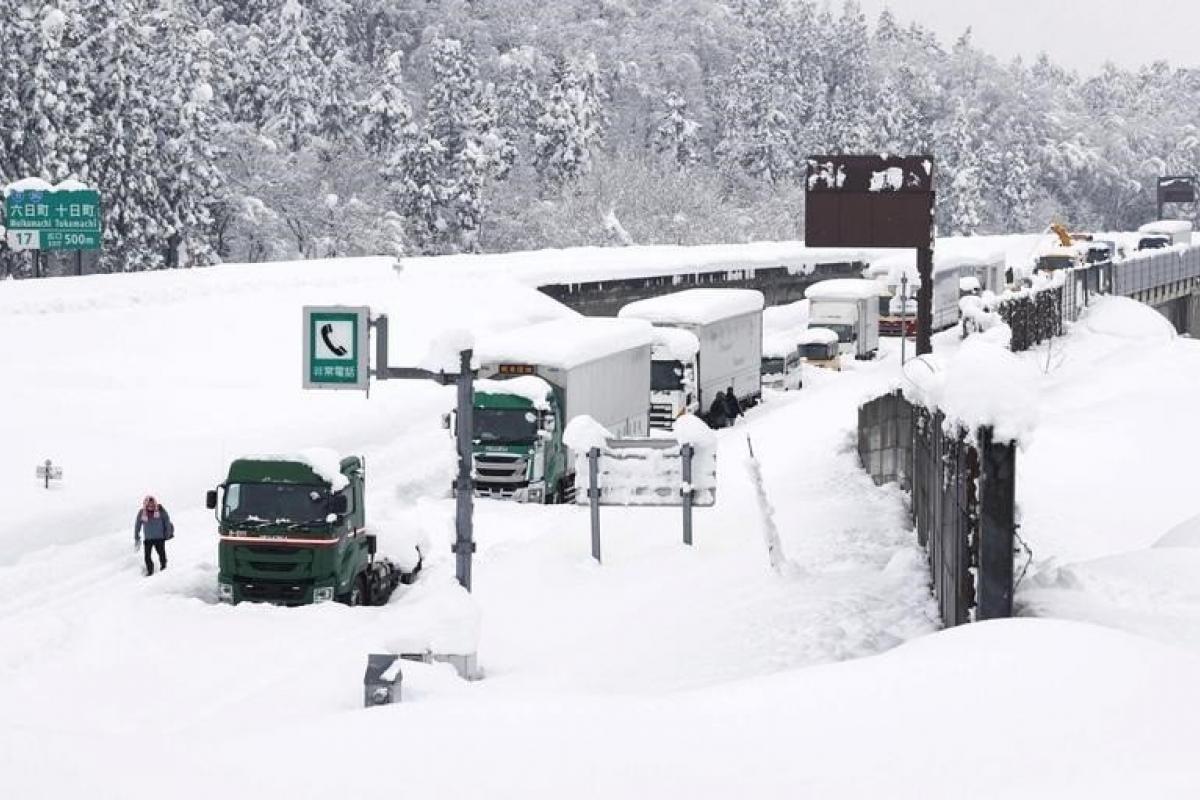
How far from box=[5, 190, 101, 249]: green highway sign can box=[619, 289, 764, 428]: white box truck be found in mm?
18050

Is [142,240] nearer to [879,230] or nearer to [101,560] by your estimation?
[879,230]

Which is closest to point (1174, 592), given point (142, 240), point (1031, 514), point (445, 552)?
point (1031, 514)

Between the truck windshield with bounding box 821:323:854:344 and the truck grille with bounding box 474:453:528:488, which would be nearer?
the truck grille with bounding box 474:453:528:488

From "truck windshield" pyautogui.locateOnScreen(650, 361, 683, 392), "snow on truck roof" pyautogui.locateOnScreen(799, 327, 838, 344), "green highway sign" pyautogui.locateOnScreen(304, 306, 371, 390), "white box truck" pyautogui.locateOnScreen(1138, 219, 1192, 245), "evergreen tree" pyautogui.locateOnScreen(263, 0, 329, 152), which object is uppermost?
"evergreen tree" pyautogui.locateOnScreen(263, 0, 329, 152)

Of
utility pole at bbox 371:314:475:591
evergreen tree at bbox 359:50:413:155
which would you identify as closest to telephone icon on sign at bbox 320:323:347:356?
utility pole at bbox 371:314:475:591

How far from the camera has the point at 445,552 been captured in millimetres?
28547

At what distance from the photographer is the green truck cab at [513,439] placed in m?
33.0

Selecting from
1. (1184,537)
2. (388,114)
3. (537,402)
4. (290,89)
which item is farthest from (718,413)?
(388,114)

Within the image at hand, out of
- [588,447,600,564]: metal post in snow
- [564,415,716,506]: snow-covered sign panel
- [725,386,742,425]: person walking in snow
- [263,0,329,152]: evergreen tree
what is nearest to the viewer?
[588,447,600,564]: metal post in snow

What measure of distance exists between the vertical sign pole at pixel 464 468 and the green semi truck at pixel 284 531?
429cm

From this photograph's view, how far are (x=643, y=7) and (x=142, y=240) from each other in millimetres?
112747

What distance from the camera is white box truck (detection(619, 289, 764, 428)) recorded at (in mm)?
45188

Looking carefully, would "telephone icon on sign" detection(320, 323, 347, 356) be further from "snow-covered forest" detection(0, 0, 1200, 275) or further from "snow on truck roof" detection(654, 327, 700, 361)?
"snow-covered forest" detection(0, 0, 1200, 275)

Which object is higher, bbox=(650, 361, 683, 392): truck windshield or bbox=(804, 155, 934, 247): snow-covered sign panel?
bbox=(804, 155, 934, 247): snow-covered sign panel
